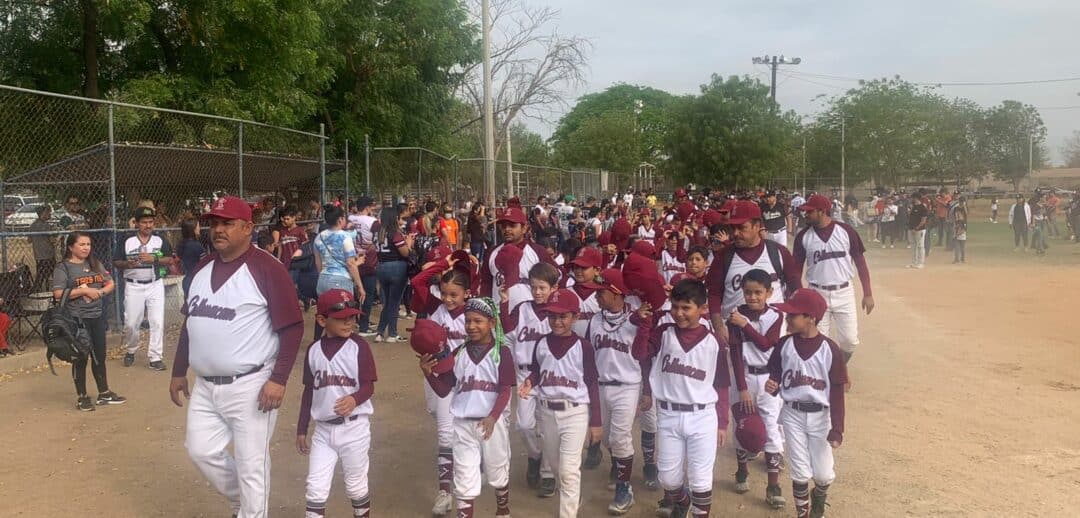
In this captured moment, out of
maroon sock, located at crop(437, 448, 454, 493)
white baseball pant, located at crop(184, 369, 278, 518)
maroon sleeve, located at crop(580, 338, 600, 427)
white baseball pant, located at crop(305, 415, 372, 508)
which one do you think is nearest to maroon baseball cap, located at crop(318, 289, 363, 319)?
white baseball pant, located at crop(184, 369, 278, 518)

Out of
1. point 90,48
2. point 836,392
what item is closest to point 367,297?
point 90,48

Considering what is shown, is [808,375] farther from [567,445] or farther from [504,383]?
[504,383]

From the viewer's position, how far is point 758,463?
6160mm

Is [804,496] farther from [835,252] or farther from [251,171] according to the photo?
[251,171]

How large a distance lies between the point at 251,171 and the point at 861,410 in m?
10.4

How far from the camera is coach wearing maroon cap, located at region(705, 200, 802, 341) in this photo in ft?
19.5

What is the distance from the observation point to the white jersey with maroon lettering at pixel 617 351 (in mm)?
5309

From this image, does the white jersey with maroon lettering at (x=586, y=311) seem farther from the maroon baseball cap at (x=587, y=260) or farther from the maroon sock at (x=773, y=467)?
the maroon sock at (x=773, y=467)

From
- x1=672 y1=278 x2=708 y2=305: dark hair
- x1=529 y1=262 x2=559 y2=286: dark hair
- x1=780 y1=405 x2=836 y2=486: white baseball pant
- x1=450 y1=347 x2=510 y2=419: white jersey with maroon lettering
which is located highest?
x1=529 y1=262 x2=559 y2=286: dark hair

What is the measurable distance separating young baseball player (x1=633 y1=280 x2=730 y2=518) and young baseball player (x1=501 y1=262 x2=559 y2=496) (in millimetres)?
894

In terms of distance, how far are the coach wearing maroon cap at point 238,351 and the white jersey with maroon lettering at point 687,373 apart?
209 centimetres

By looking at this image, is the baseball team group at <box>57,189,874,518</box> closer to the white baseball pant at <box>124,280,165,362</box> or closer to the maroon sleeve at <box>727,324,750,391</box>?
the maroon sleeve at <box>727,324,750,391</box>

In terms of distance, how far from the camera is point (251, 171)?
13.7 m

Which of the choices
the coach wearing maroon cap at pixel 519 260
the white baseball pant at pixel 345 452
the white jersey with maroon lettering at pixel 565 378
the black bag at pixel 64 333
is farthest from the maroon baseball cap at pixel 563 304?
the black bag at pixel 64 333
